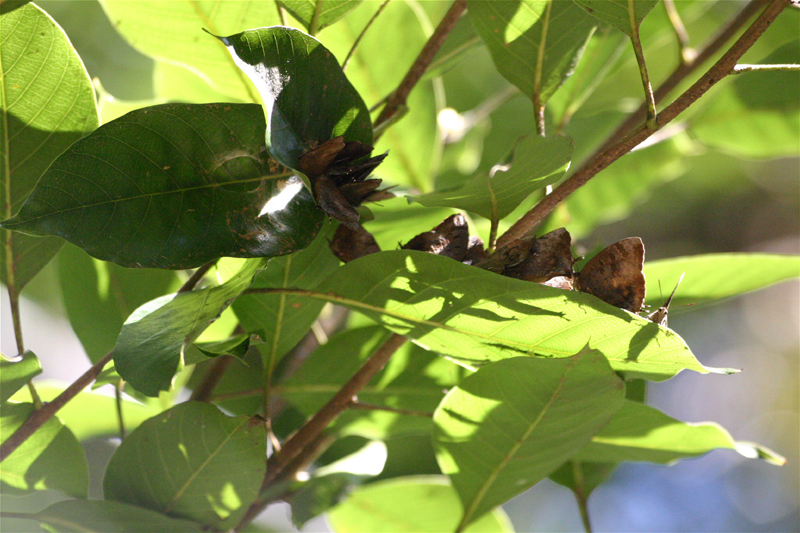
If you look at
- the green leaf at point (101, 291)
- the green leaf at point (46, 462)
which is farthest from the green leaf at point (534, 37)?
the green leaf at point (46, 462)

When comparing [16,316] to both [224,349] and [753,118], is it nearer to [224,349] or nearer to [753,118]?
A: [224,349]

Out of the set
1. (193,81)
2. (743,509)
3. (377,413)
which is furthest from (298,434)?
(743,509)

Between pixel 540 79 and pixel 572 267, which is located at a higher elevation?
pixel 540 79

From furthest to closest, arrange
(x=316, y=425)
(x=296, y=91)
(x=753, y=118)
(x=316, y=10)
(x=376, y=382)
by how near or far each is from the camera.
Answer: (x=753, y=118) < (x=376, y=382) < (x=316, y=425) < (x=316, y=10) < (x=296, y=91)

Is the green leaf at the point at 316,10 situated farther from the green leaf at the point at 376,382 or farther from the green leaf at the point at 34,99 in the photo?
the green leaf at the point at 376,382

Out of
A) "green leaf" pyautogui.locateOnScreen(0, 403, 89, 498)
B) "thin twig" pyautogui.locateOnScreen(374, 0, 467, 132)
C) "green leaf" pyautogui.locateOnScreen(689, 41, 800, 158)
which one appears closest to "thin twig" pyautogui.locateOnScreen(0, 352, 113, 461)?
"green leaf" pyautogui.locateOnScreen(0, 403, 89, 498)

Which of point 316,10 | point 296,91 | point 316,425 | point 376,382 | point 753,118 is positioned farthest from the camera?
point 753,118

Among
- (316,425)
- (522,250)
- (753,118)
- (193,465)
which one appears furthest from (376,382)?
(753,118)
